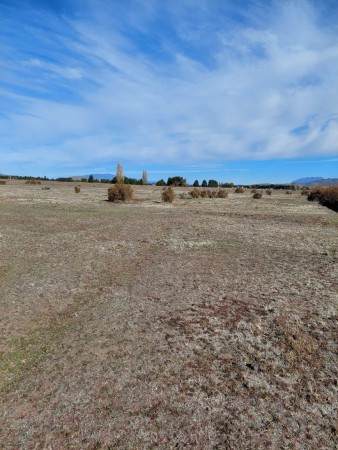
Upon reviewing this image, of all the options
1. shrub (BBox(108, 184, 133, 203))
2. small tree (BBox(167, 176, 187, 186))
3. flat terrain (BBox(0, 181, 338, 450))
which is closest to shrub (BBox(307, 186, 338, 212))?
shrub (BBox(108, 184, 133, 203))

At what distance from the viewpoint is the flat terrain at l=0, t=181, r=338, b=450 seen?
5699mm

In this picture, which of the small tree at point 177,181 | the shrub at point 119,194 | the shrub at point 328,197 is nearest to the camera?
the shrub at point 119,194

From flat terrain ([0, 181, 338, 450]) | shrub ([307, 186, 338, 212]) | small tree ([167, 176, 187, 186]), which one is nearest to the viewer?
flat terrain ([0, 181, 338, 450])

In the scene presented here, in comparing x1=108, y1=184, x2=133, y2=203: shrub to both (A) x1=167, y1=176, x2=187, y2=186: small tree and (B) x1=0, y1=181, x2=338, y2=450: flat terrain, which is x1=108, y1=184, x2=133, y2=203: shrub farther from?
(A) x1=167, y1=176, x2=187, y2=186: small tree

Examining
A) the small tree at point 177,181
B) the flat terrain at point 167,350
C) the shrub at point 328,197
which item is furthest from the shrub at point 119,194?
the small tree at point 177,181

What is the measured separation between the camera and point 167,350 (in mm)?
7859

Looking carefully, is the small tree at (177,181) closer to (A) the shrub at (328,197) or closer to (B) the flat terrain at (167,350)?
(A) the shrub at (328,197)

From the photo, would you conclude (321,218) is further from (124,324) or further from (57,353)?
(57,353)

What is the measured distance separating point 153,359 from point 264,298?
474 cm

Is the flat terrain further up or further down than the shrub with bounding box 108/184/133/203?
further down

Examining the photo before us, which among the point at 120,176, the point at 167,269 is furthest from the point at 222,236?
the point at 120,176

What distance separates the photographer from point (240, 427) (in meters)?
5.76

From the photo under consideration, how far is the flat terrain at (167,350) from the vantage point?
570cm

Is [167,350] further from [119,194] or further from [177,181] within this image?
[177,181]
